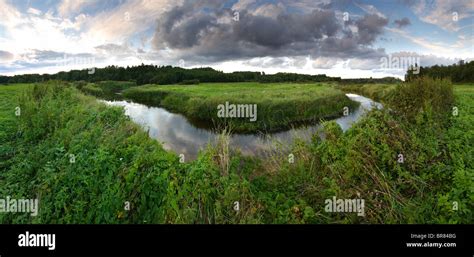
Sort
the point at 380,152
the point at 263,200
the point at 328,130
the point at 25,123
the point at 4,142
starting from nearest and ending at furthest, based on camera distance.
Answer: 1. the point at 263,200
2. the point at 380,152
3. the point at 328,130
4. the point at 4,142
5. the point at 25,123

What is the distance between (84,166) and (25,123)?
6.00m

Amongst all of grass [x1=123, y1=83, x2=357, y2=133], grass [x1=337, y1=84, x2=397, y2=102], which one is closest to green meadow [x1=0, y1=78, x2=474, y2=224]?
grass [x1=337, y1=84, x2=397, y2=102]

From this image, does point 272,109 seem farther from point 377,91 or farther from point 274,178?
point 377,91

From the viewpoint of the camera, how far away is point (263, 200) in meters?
5.90

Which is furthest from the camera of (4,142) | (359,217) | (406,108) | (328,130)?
(4,142)

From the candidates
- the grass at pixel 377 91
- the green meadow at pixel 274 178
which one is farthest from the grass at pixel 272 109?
the green meadow at pixel 274 178

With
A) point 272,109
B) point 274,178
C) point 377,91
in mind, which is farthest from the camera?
point 377,91

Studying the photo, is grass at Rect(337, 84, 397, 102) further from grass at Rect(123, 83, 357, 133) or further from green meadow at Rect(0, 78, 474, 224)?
grass at Rect(123, 83, 357, 133)

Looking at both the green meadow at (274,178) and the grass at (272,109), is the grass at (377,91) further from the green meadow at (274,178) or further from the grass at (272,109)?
the grass at (272,109)

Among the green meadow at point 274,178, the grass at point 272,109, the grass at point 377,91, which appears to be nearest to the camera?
the green meadow at point 274,178

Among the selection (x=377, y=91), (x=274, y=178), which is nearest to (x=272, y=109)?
(x=274, y=178)
